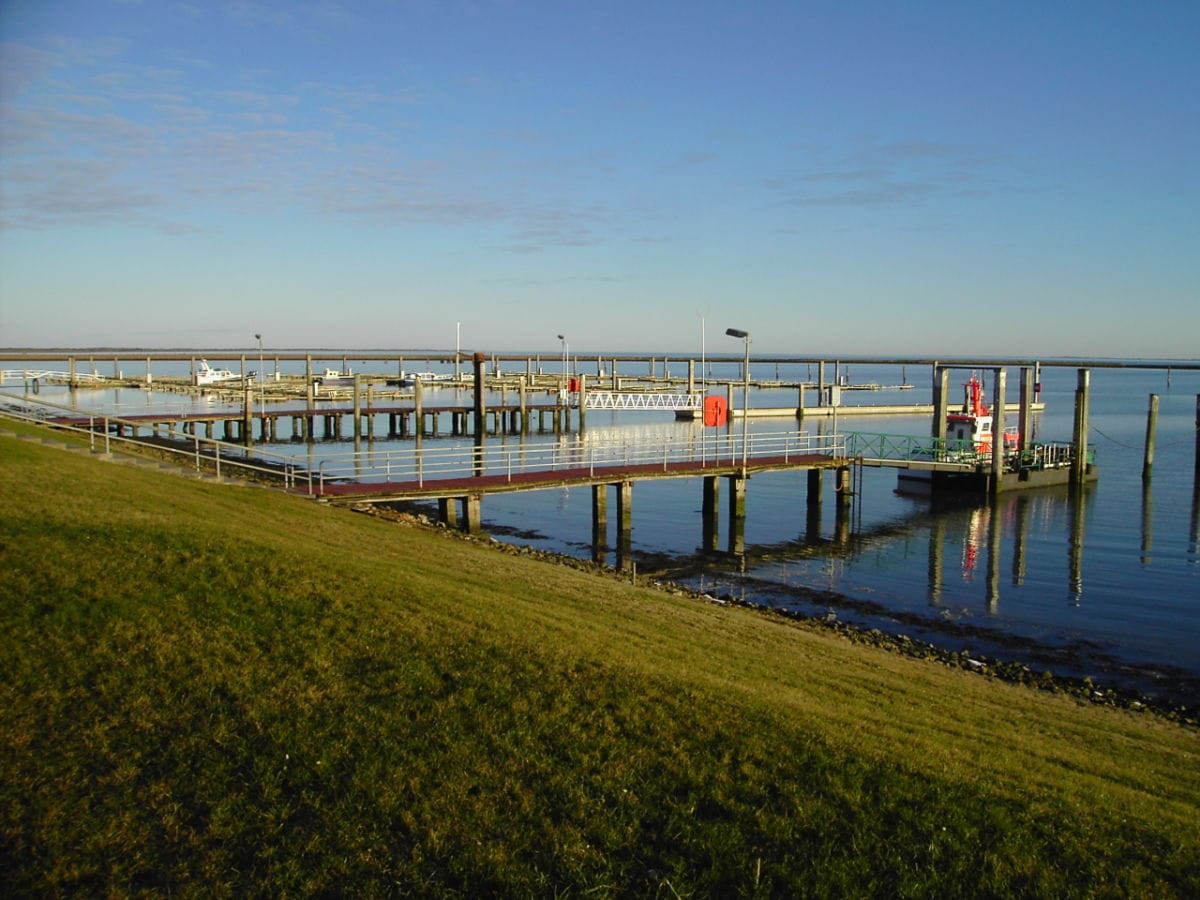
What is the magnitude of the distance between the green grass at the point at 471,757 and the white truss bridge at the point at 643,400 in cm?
6458

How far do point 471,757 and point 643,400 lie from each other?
79.7 metres

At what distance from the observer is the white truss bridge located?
261 feet

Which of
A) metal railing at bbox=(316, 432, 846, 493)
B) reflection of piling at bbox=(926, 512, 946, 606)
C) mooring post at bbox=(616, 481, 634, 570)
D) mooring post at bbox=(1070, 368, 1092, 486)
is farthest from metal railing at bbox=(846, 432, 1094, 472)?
mooring post at bbox=(616, 481, 634, 570)

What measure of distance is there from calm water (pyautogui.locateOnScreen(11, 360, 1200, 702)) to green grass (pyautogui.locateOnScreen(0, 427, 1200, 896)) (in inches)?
278

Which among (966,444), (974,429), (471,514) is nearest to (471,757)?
(471,514)

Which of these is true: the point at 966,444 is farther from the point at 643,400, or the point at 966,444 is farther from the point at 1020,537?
the point at 643,400

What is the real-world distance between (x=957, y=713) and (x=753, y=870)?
21.6 ft

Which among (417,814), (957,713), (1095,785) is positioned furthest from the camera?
(957,713)

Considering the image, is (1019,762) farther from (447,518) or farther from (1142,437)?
(1142,437)

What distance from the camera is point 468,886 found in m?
6.18

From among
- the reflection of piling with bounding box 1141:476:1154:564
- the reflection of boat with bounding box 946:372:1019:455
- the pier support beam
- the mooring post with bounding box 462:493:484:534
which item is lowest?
the reflection of piling with bounding box 1141:476:1154:564

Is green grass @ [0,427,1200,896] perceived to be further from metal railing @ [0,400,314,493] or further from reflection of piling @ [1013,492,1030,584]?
reflection of piling @ [1013,492,1030,584]

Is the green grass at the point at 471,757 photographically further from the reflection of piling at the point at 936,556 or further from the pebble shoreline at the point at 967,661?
the reflection of piling at the point at 936,556

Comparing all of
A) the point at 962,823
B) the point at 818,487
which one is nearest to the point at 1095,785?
the point at 962,823
